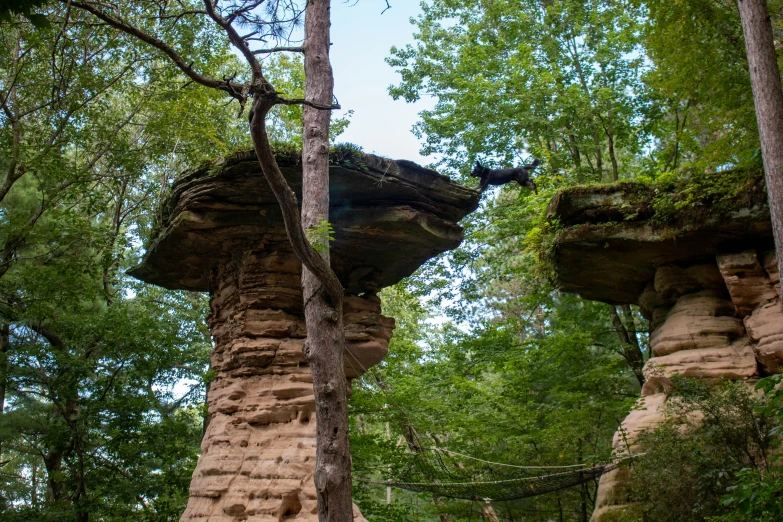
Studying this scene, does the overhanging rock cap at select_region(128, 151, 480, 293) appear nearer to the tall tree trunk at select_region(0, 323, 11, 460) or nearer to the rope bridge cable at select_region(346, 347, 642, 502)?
the rope bridge cable at select_region(346, 347, 642, 502)

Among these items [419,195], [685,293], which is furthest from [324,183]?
[685,293]

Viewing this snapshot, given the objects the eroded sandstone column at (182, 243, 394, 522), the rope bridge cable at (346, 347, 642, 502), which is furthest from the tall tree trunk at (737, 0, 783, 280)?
the eroded sandstone column at (182, 243, 394, 522)

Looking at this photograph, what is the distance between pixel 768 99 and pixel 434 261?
8592 millimetres

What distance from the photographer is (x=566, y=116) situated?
1283cm

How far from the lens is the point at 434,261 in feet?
44.6

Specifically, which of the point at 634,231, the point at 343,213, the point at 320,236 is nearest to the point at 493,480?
the point at 634,231

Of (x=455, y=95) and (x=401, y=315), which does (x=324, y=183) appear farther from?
(x=401, y=315)

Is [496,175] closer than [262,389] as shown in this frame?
No

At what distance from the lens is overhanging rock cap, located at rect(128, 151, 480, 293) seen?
6.78 meters

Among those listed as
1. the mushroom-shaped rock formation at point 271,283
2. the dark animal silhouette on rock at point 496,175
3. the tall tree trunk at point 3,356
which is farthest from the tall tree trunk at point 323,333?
the tall tree trunk at point 3,356

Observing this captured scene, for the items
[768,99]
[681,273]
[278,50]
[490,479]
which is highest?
[278,50]

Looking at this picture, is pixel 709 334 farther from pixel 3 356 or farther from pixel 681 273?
pixel 3 356

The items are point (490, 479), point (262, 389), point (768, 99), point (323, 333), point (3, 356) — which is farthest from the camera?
point (3, 356)

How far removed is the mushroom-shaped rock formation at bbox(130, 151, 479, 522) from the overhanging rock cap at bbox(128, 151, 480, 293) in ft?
0.04
